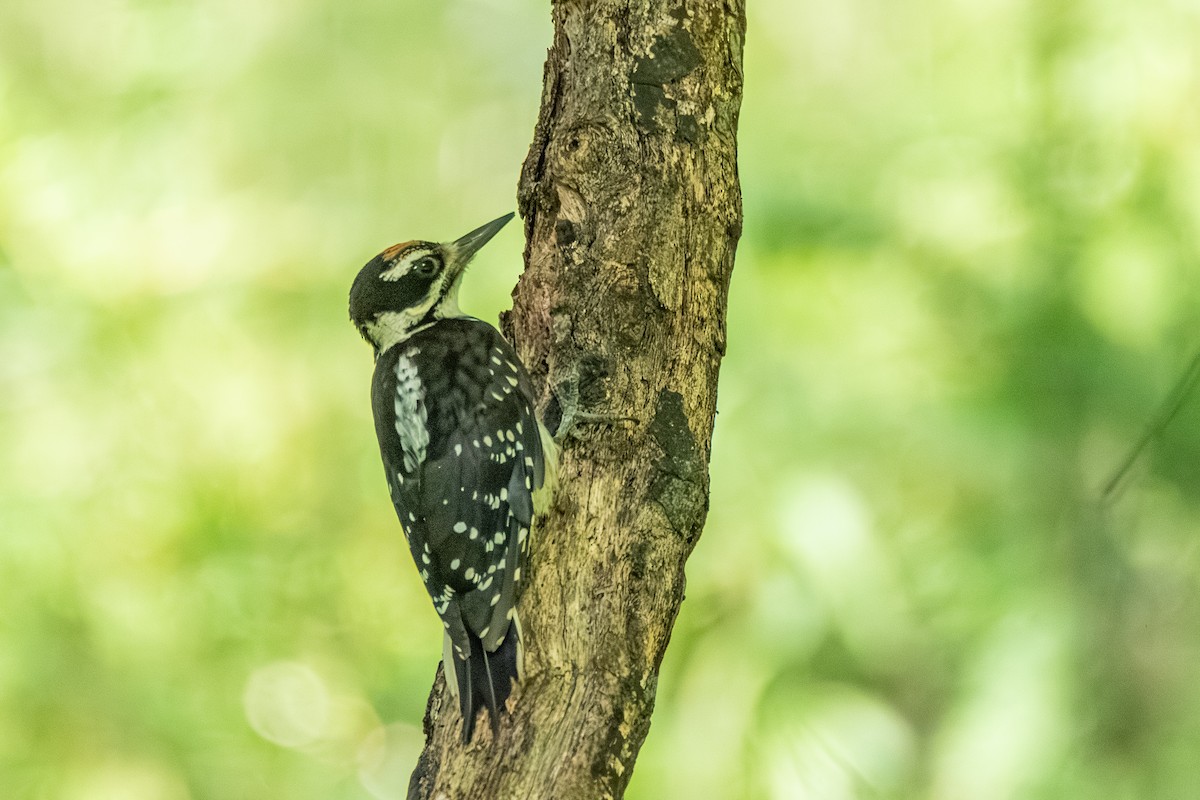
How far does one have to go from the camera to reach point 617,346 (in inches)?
89.7

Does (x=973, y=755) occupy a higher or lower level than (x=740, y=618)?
lower

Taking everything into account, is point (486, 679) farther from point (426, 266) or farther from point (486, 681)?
point (426, 266)

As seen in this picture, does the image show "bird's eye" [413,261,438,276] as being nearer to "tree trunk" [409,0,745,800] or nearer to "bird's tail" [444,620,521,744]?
"tree trunk" [409,0,745,800]

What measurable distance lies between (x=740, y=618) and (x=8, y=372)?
294 cm

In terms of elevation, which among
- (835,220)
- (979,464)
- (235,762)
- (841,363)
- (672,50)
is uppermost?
(835,220)

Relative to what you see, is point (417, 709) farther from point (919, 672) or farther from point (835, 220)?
point (835, 220)

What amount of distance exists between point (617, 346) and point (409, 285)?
726 mm

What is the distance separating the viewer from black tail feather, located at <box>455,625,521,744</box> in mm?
2020

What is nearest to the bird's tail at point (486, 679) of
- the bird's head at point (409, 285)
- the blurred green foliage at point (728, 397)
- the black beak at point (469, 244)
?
the bird's head at point (409, 285)

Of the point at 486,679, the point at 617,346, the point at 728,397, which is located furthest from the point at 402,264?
the point at 728,397

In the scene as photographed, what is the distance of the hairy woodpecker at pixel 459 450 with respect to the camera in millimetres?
2160

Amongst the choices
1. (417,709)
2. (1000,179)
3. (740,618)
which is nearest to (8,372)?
(417,709)

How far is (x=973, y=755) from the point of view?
3.73m

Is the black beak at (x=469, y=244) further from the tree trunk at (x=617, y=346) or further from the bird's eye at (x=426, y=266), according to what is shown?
the tree trunk at (x=617, y=346)
